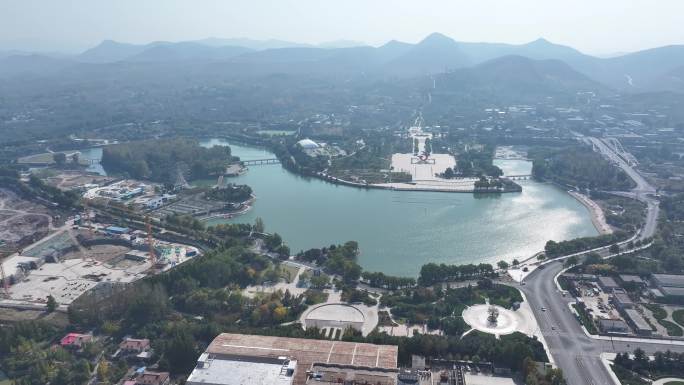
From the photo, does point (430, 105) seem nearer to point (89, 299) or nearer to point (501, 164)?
point (501, 164)

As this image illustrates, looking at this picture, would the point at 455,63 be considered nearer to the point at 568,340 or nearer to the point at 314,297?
the point at 314,297

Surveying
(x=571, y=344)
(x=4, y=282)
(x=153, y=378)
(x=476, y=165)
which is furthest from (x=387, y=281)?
(x=476, y=165)

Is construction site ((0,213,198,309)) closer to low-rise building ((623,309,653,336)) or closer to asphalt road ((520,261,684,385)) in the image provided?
asphalt road ((520,261,684,385))

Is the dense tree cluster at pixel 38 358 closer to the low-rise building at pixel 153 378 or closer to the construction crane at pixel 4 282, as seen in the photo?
the low-rise building at pixel 153 378

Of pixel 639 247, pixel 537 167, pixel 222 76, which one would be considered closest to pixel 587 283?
pixel 639 247

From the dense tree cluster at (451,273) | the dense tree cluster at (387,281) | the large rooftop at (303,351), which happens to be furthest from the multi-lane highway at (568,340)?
the large rooftop at (303,351)

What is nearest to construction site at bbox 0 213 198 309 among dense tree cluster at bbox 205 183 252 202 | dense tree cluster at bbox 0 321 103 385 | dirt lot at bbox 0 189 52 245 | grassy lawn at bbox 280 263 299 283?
dirt lot at bbox 0 189 52 245
